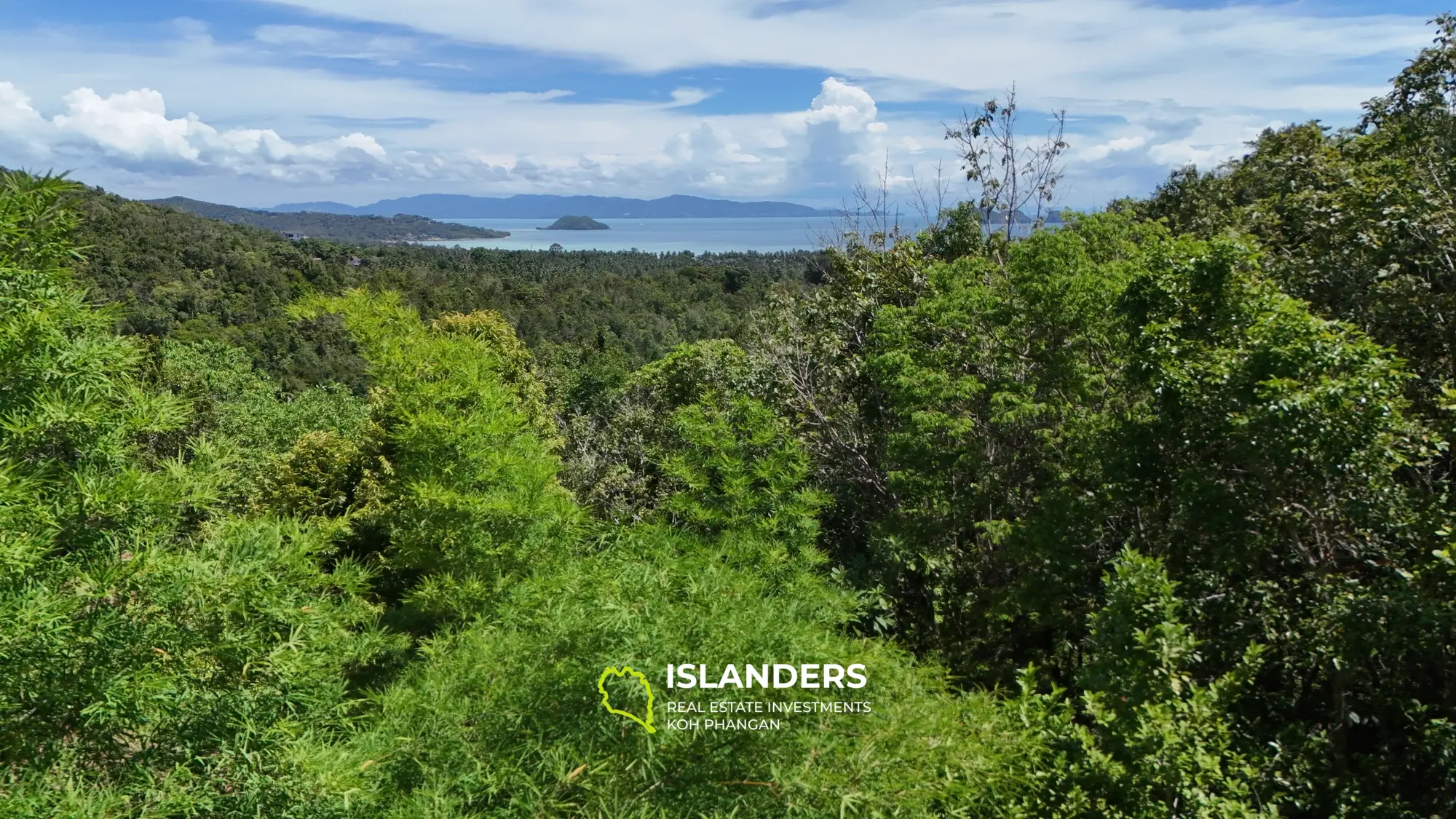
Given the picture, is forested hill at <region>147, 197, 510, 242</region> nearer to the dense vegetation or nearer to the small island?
the small island

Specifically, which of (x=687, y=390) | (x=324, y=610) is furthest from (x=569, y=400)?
(x=324, y=610)

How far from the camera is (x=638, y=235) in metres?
129

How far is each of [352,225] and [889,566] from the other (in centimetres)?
13851

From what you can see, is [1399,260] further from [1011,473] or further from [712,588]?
[712,588]

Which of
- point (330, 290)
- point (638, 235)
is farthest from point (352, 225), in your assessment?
point (330, 290)

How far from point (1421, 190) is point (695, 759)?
582 centimetres

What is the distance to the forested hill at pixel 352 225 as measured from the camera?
10856cm

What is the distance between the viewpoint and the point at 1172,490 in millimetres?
4859

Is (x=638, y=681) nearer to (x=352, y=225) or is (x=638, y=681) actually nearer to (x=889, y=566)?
(x=889, y=566)

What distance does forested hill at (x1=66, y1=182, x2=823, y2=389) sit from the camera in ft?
115

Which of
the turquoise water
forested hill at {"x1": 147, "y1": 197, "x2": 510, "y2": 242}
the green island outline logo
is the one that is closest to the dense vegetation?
the green island outline logo

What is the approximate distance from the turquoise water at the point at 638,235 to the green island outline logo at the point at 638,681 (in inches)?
1753

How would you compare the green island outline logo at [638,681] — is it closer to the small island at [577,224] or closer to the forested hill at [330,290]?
the forested hill at [330,290]

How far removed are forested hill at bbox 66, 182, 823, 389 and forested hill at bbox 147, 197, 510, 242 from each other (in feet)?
175
